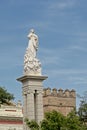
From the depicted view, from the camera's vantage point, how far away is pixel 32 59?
31.6m

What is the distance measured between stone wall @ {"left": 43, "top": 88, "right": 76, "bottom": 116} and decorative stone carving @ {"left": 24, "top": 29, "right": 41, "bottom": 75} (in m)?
56.1

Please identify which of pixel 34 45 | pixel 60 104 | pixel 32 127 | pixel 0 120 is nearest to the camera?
pixel 32 127

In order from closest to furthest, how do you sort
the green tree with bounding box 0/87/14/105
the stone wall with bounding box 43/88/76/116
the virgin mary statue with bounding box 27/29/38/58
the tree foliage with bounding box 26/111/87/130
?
the tree foliage with bounding box 26/111/87/130, the virgin mary statue with bounding box 27/29/38/58, the green tree with bounding box 0/87/14/105, the stone wall with bounding box 43/88/76/116

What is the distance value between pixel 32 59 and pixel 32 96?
218 centimetres

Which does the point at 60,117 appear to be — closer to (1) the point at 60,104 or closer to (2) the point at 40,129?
(2) the point at 40,129

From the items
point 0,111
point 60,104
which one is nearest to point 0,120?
point 0,111

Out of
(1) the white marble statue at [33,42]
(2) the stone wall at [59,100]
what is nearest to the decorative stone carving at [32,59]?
(1) the white marble statue at [33,42]

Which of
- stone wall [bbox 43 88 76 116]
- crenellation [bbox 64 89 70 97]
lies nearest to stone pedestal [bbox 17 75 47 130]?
stone wall [bbox 43 88 76 116]

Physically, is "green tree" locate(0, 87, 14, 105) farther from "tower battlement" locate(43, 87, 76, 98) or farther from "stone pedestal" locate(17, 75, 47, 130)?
"stone pedestal" locate(17, 75, 47, 130)

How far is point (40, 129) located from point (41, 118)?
673mm

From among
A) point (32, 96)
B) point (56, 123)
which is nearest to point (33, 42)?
point (32, 96)

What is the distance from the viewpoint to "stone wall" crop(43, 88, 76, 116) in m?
89.1

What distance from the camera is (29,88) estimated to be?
30891mm

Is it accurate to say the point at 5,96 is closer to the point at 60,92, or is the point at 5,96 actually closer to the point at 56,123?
the point at 60,92
